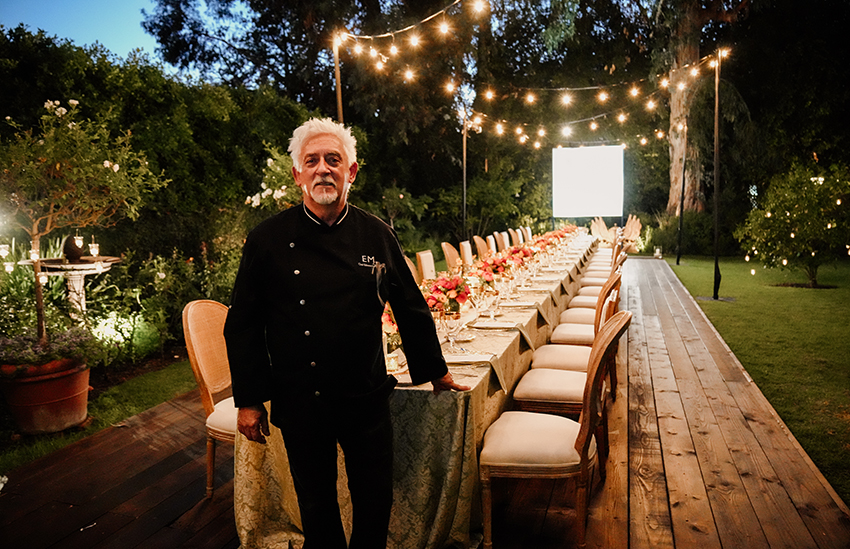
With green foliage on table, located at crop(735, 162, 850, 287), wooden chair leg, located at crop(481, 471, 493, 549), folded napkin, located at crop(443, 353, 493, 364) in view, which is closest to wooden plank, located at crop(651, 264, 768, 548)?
wooden chair leg, located at crop(481, 471, 493, 549)

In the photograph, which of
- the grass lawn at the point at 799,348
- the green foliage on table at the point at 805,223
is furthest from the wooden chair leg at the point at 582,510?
the green foliage on table at the point at 805,223

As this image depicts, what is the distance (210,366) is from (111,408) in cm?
191

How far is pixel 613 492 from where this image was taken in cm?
267

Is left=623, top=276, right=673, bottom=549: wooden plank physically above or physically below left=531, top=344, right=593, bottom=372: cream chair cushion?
below

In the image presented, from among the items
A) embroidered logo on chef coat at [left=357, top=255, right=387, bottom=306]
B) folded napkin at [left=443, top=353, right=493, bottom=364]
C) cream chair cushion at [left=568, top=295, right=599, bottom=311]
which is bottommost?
cream chair cushion at [left=568, top=295, right=599, bottom=311]

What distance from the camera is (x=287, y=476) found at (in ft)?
7.36

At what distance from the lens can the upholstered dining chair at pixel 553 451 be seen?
82.6 inches

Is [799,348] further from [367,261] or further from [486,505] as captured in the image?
[367,261]

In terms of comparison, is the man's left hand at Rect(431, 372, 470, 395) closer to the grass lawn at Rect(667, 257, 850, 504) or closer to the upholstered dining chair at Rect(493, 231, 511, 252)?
the grass lawn at Rect(667, 257, 850, 504)

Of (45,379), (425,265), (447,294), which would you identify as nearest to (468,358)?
(447,294)

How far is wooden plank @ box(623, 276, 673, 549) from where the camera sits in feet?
7.58

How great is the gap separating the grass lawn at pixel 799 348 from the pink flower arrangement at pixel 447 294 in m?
2.07

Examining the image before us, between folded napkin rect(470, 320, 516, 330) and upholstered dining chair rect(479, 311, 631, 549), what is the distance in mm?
800

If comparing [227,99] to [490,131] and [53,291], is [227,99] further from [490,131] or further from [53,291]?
[490,131]
